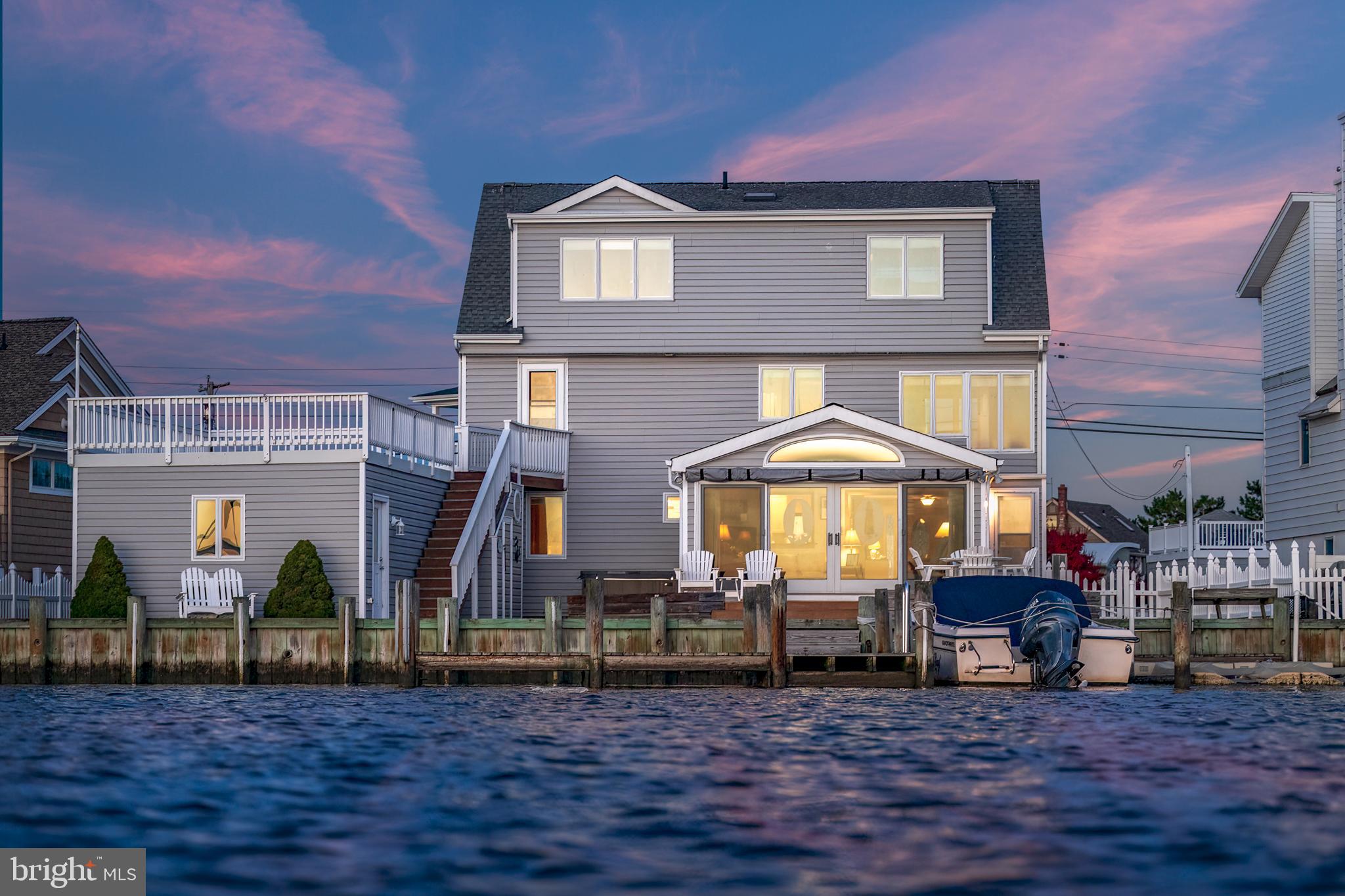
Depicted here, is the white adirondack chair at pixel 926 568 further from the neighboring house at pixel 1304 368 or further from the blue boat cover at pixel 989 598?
the neighboring house at pixel 1304 368

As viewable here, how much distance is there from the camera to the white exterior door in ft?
92.6

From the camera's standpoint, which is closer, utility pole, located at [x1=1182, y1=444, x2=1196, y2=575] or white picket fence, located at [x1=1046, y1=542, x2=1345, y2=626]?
white picket fence, located at [x1=1046, y1=542, x2=1345, y2=626]

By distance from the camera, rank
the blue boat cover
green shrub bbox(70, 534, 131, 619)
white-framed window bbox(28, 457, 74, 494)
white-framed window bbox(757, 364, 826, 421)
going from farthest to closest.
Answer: white-framed window bbox(28, 457, 74, 494), white-framed window bbox(757, 364, 826, 421), green shrub bbox(70, 534, 131, 619), the blue boat cover

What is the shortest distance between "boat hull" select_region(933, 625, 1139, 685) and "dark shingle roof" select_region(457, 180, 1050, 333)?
40.3 ft

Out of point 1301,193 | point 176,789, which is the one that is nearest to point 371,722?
point 176,789

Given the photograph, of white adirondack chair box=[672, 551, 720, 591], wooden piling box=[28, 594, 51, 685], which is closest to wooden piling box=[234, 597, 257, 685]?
wooden piling box=[28, 594, 51, 685]

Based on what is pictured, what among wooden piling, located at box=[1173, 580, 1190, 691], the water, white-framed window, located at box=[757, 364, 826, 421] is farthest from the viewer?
white-framed window, located at box=[757, 364, 826, 421]

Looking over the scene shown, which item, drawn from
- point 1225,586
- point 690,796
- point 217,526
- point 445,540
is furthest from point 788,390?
point 690,796

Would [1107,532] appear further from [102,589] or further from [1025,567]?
[102,589]

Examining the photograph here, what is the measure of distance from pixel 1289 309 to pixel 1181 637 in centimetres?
1634

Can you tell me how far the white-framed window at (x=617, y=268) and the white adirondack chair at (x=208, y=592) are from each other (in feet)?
34.8

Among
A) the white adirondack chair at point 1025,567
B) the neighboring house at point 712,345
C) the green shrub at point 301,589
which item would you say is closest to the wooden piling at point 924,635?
the white adirondack chair at point 1025,567

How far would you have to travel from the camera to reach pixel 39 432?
36188 mm

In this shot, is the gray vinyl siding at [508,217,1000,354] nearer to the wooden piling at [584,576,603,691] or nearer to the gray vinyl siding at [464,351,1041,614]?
the gray vinyl siding at [464,351,1041,614]
